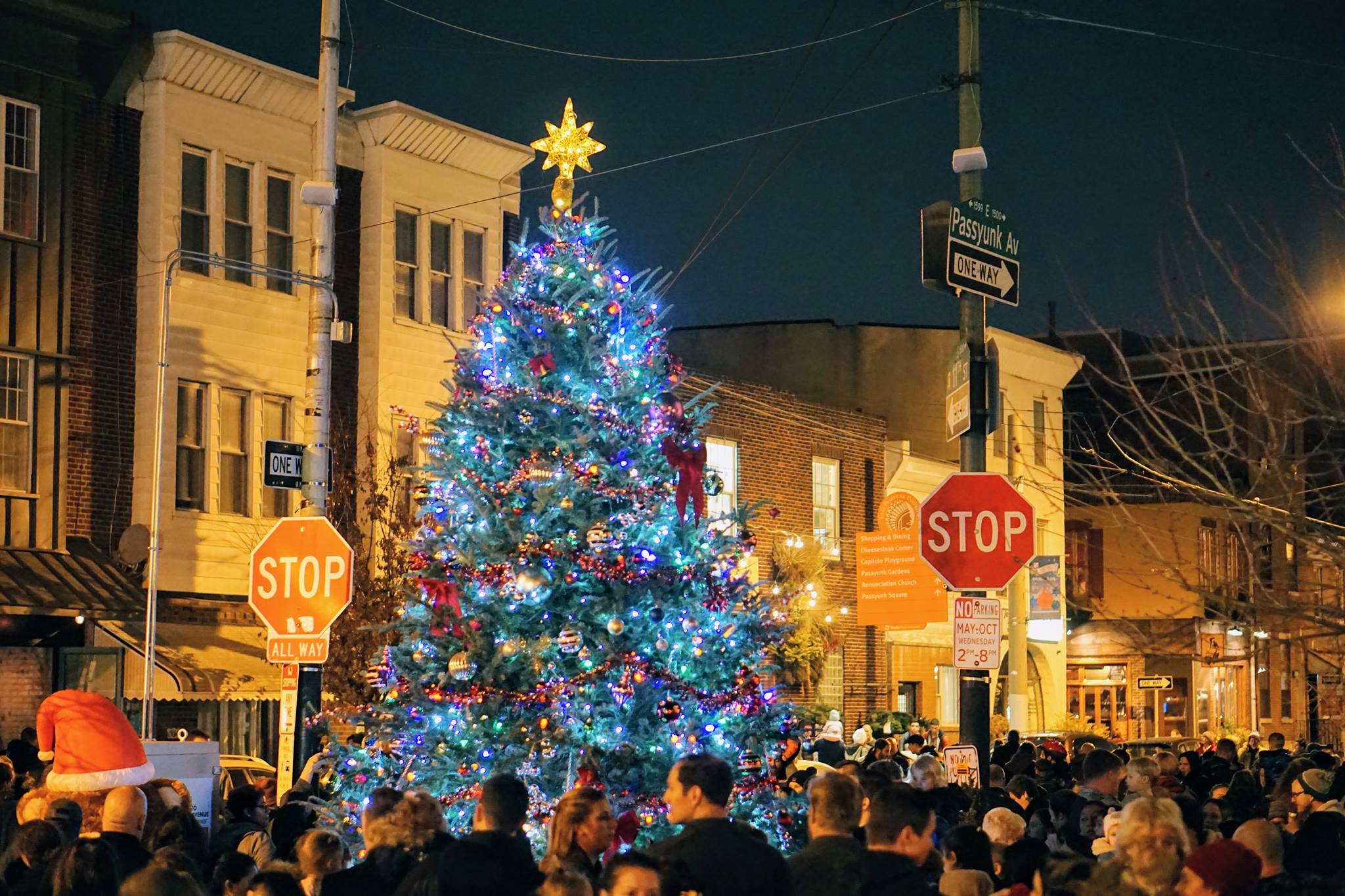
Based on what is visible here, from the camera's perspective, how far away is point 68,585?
72.0 feet

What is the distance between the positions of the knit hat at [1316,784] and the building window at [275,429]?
16.7 m

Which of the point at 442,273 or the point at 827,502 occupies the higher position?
the point at 442,273

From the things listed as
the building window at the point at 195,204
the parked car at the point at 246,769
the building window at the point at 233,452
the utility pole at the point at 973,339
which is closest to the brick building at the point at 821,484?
the building window at the point at 233,452

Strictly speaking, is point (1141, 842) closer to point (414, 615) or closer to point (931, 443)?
point (414, 615)

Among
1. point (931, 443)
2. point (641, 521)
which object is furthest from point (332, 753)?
point (931, 443)

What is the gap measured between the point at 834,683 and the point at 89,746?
24.8 metres

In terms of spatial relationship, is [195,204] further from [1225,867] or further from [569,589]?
[1225,867]

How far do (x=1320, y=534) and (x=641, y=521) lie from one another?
4158 mm

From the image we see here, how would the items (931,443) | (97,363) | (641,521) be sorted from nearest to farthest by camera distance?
(641,521), (97,363), (931,443)

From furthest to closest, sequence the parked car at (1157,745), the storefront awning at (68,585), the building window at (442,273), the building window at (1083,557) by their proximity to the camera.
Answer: the building window at (1083,557)
the building window at (442,273)
the parked car at (1157,745)
the storefront awning at (68,585)

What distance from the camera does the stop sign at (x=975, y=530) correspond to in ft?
41.8

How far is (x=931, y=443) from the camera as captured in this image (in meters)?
38.4

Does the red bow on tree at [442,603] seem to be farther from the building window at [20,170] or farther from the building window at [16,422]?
the building window at [20,170]

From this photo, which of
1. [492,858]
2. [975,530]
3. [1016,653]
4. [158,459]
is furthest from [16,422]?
[492,858]
